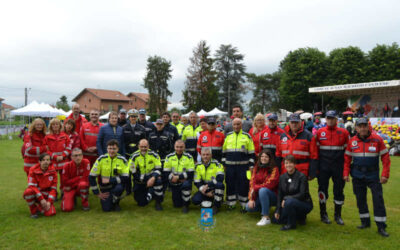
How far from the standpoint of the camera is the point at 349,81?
32.0m

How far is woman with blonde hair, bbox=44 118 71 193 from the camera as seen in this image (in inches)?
222

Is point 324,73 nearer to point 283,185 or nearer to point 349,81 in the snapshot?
point 349,81

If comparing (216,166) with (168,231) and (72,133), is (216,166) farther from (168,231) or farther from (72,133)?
(72,133)

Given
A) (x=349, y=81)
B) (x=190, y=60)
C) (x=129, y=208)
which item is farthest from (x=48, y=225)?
(x=190, y=60)

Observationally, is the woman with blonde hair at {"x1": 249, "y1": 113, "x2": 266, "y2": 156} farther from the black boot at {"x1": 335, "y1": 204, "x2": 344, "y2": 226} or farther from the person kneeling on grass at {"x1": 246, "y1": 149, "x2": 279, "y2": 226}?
the black boot at {"x1": 335, "y1": 204, "x2": 344, "y2": 226}

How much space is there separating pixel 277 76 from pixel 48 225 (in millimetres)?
49009

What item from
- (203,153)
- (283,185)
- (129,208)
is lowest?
(129,208)

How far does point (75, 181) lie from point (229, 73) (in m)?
47.8

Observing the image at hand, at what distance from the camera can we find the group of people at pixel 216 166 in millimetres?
4445

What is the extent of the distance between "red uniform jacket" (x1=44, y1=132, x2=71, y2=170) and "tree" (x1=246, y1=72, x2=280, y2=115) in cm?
4697

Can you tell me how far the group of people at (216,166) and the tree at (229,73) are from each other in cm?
4443

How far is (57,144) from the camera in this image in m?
5.69

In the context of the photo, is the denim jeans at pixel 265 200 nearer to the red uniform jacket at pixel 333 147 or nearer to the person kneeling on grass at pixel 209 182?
the person kneeling on grass at pixel 209 182

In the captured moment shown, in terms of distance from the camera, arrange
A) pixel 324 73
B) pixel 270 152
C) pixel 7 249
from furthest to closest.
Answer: pixel 324 73, pixel 270 152, pixel 7 249
